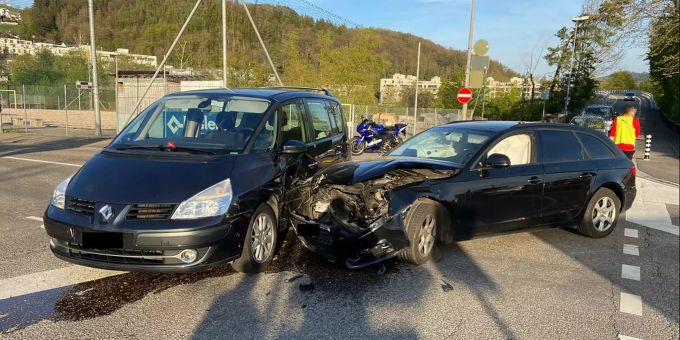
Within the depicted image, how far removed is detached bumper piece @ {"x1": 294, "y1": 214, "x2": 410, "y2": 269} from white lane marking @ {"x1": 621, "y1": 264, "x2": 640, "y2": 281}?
7.64ft

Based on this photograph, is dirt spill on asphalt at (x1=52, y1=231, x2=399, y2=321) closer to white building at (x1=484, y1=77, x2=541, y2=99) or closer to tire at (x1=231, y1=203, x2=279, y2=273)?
tire at (x1=231, y1=203, x2=279, y2=273)

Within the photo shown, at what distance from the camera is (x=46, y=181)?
8.84 m

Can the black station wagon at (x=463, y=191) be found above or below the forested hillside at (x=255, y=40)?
below

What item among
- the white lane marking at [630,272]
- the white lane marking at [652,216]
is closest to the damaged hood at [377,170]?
the white lane marking at [630,272]

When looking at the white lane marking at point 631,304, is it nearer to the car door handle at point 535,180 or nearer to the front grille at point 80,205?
the car door handle at point 535,180

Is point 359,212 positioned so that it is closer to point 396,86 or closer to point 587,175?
point 587,175

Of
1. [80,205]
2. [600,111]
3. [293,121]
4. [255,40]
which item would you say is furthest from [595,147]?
[255,40]

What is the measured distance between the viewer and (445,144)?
5.71 meters

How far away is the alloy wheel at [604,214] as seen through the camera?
600 centimetres

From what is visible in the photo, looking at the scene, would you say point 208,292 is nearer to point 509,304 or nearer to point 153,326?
point 153,326

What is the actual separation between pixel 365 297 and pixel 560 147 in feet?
11.2

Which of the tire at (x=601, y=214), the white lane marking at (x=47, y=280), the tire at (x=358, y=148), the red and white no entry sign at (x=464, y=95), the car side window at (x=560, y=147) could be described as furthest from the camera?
the red and white no entry sign at (x=464, y=95)

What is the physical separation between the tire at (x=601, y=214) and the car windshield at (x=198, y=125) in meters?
4.08

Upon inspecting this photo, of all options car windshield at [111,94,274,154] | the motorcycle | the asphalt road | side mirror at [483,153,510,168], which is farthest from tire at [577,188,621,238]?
the motorcycle
